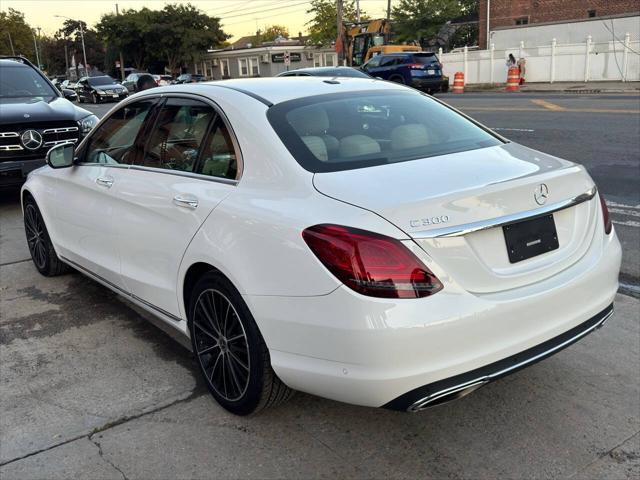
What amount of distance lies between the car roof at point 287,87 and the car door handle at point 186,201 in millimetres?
631

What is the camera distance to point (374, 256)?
8.23 ft

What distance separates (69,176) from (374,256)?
312 centimetres

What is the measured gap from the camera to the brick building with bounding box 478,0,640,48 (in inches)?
1558

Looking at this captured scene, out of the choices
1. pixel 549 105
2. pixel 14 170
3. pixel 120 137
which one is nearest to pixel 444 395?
pixel 120 137

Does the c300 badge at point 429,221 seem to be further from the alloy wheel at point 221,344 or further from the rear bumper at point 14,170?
the rear bumper at point 14,170

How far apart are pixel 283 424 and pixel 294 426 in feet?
0.19

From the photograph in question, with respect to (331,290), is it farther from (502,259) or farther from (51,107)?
(51,107)

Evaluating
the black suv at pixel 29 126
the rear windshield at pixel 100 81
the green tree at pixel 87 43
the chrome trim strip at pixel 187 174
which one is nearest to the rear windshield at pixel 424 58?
the rear windshield at pixel 100 81

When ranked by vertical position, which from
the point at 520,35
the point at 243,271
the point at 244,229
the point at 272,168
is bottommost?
the point at 243,271

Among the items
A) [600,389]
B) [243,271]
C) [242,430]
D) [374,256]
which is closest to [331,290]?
[374,256]

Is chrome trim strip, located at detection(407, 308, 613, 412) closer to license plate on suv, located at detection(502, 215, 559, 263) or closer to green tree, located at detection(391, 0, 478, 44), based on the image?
license plate on suv, located at detection(502, 215, 559, 263)

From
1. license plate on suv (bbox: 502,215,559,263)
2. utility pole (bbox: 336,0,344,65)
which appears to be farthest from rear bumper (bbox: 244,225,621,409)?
utility pole (bbox: 336,0,344,65)

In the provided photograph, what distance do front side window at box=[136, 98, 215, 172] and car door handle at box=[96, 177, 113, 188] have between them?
28cm

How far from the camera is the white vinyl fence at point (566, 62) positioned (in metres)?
28.8
